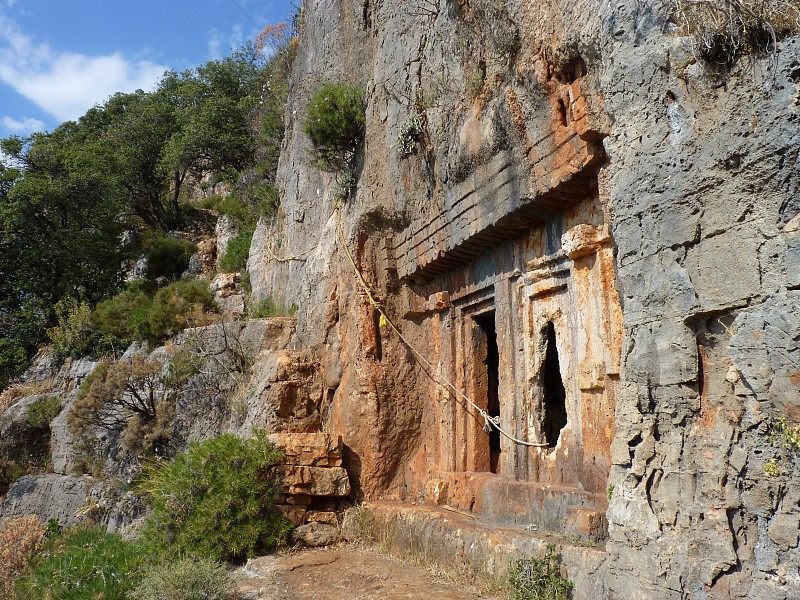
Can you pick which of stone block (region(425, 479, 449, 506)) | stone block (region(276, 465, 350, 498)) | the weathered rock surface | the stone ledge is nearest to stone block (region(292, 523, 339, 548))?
the stone ledge

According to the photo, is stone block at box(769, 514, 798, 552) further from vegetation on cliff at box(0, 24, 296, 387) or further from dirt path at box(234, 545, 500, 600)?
vegetation on cliff at box(0, 24, 296, 387)

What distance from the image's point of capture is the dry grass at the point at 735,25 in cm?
360

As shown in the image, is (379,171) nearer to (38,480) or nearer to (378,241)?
(378,241)

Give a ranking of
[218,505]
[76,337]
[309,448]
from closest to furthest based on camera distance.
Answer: [218,505]
[309,448]
[76,337]

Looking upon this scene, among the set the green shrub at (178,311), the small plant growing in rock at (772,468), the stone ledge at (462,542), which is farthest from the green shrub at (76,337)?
the small plant growing in rock at (772,468)

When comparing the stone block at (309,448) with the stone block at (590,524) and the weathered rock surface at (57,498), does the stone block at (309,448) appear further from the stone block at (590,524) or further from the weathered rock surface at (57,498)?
the weathered rock surface at (57,498)

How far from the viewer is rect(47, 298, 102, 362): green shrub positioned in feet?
53.6

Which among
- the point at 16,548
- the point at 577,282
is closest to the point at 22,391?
the point at 16,548

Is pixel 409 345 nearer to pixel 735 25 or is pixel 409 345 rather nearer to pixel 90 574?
pixel 90 574

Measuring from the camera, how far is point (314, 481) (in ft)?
26.4

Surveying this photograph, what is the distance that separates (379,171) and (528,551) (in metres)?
5.27

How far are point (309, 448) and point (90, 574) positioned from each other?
2.57 meters

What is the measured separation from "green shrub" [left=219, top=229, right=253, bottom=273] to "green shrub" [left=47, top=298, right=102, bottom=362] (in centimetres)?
335

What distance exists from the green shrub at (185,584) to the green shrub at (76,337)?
37.7 feet
